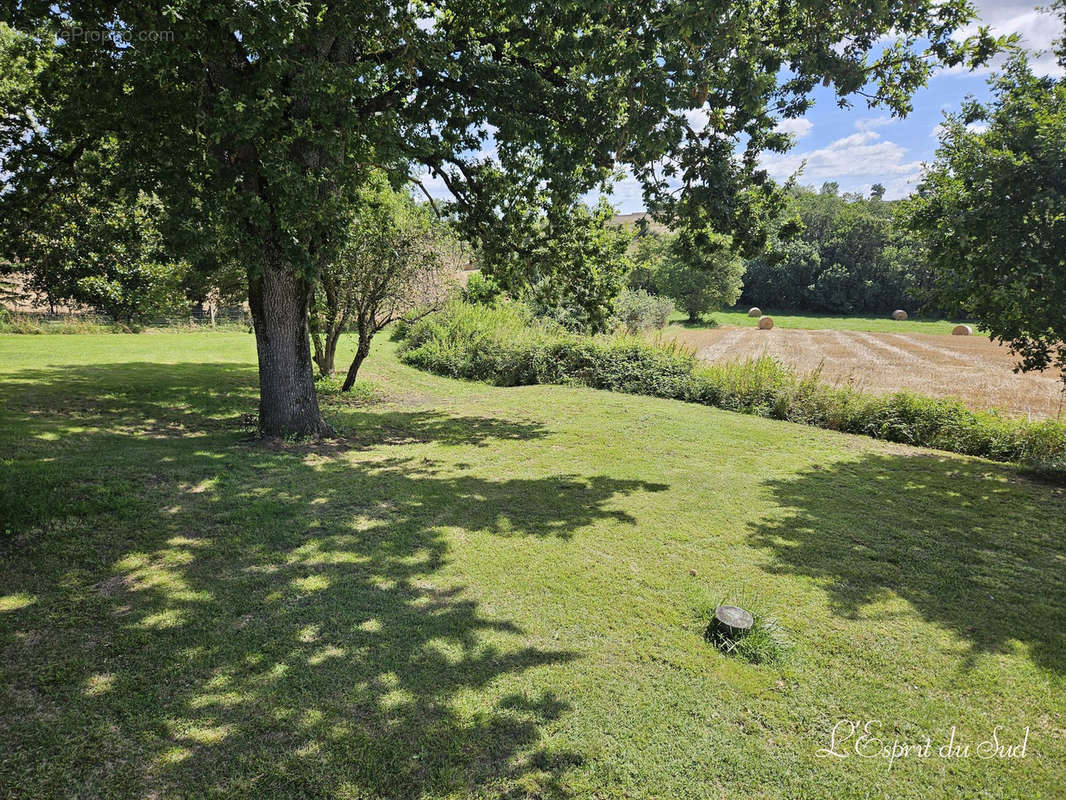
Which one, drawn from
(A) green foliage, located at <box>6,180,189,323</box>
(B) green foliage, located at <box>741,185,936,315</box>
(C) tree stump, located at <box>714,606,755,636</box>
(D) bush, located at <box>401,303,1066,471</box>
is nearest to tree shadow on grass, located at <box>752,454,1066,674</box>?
(C) tree stump, located at <box>714,606,755,636</box>

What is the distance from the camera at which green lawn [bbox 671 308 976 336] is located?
2019 inches

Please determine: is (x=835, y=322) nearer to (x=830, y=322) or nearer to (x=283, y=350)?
(x=830, y=322)

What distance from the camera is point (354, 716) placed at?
3.46 metres

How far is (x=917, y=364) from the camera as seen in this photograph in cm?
2572

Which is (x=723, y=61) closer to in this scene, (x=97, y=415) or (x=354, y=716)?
(x=354, y=716)

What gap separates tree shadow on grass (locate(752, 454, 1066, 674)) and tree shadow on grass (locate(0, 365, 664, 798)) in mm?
2617

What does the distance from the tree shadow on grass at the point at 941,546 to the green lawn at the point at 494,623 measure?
0.05 metres

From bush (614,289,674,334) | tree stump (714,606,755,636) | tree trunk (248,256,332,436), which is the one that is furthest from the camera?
bush (614,289,674,334)

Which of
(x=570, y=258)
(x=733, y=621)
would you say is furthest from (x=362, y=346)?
(x=733, y=621)

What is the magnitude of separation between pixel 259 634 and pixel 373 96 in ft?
26.0

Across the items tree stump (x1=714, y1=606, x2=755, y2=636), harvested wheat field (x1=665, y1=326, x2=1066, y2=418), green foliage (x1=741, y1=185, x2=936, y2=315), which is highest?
green foliage (x1=741, y1=185, x2=936, y2=315)

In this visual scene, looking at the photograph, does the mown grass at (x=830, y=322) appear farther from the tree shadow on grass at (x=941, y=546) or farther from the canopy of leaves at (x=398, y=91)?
the canopy of leaves at (x=398, y=91)

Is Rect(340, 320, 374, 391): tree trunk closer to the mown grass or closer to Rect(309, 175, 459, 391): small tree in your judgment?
Rect(309, 175, 459, 391): small tree

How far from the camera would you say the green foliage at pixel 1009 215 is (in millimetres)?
7922
